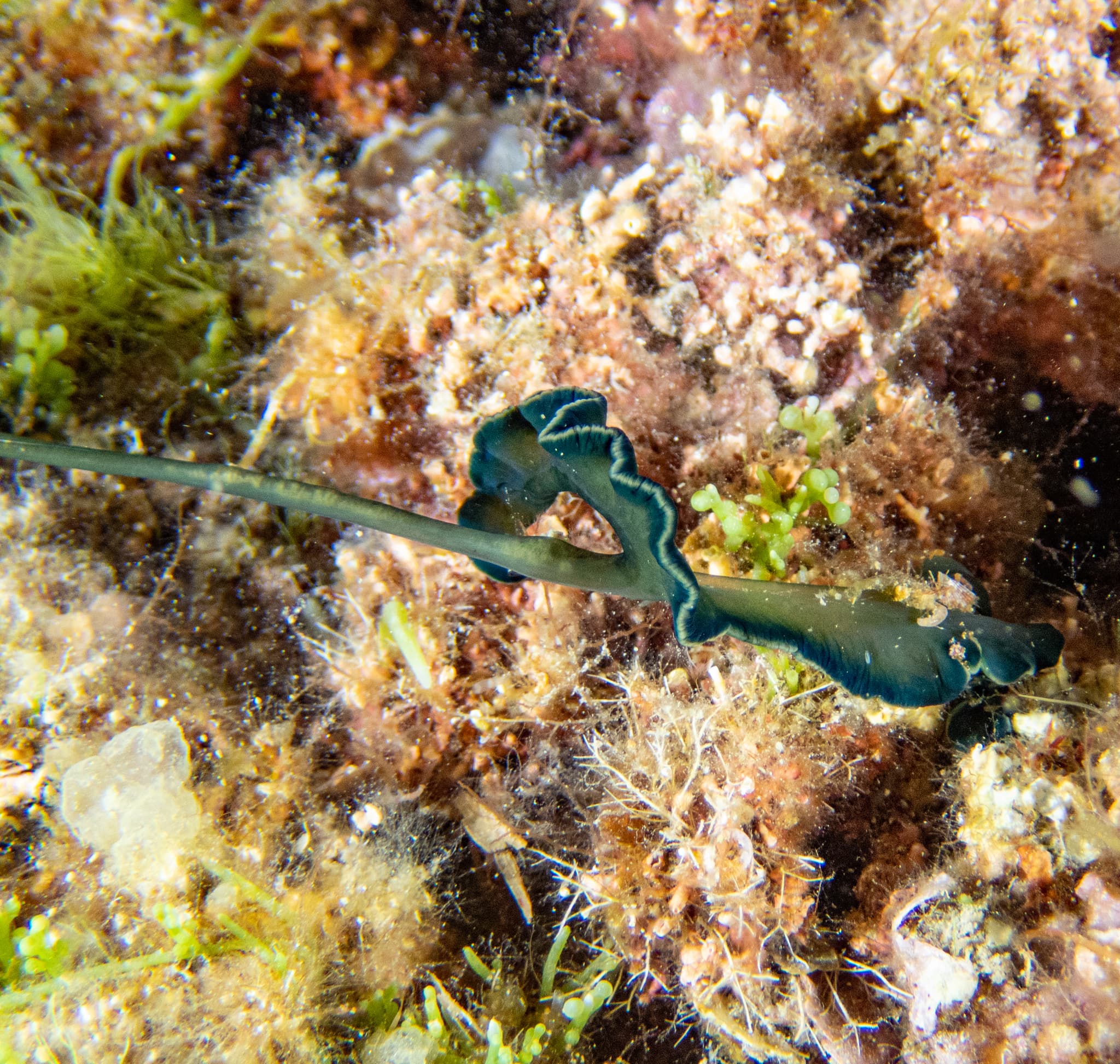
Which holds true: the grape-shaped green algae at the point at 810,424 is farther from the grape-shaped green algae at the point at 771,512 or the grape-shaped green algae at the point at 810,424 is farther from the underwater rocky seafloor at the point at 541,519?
the grape-shaped green algae at the point at 771,512

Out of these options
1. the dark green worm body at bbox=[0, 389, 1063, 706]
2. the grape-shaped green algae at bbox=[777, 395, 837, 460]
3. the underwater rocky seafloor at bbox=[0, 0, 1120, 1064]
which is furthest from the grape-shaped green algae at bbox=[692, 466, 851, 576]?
the dark green worm body at bbox=[0, 389, 1063, 706]

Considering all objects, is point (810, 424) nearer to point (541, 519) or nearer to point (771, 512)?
point (771, 512)

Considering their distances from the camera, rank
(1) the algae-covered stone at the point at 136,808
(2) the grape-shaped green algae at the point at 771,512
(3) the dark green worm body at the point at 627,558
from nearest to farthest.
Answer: (3) the dark green worm body at the point at 627,558 < (2) the grape-shaped green algae at the point at 771,512 < (1) the algae-covered stone at the point at 136,808

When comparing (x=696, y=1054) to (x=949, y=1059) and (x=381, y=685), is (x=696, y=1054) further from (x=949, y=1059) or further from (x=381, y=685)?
(x=381, y=685)

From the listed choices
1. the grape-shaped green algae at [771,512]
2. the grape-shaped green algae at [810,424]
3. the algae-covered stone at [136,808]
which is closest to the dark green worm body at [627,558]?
the grape-shaped green algae at [771,512]

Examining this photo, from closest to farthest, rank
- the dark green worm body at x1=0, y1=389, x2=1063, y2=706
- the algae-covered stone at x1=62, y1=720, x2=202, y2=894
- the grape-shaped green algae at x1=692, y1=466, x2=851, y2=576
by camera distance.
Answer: the dark green worm body at x1=0, y1=389, x2=1063, y2=706, the grape-shaped green algae at x1=692, y1=466, x2=851, y2=576, the algae-covered stone at x1=62, y1=720, x2=202, y2=894

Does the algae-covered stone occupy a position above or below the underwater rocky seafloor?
below

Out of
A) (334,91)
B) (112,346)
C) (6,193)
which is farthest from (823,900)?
(6,193)

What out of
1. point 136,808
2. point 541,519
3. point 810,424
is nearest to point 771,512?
point 810,424

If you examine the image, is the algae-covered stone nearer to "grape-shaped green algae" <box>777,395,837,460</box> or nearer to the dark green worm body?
the dark green worm body
